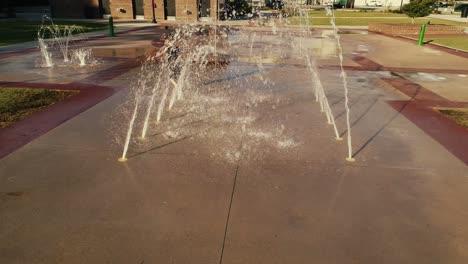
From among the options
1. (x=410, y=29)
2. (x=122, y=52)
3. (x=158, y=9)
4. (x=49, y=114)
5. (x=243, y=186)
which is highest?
(x=158, y=9)

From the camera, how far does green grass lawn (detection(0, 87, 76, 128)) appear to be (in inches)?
269

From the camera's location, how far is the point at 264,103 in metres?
7.96

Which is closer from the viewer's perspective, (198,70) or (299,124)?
(299,124)

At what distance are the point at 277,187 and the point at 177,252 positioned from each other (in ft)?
5.53

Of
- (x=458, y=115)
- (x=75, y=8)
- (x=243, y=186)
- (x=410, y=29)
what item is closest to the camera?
(x=243, y=186)

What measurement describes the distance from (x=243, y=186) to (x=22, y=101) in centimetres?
624

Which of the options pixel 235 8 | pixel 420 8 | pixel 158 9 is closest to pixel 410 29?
pixel 420 8

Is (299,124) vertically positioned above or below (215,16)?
below

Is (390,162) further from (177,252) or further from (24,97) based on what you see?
(24,97)

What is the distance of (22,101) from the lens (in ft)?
25.6

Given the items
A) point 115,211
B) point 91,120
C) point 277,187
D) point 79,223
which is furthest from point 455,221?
point 91,120

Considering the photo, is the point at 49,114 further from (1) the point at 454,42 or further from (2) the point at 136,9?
(2) the point at 136,9

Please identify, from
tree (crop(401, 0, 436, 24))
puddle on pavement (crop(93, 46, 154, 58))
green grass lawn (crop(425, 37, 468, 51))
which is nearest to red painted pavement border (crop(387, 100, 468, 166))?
puddle on pavement (crop(93, 46, 154, 58))

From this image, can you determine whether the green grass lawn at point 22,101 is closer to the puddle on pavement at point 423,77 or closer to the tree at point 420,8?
the puddle on pavement at point 423,77
